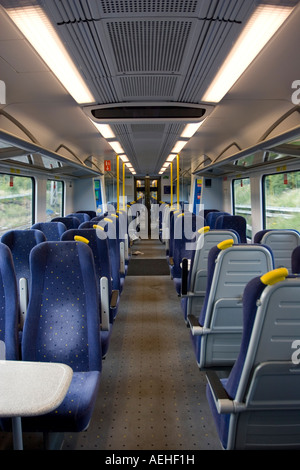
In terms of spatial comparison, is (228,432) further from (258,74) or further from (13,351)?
(258,74)

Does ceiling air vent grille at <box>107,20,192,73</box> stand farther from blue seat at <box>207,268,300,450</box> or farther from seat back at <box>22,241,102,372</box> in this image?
blue seat at <box>207,268,300,450</box>

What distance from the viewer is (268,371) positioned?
1.61m

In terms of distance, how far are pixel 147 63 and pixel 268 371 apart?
2409 millimetres

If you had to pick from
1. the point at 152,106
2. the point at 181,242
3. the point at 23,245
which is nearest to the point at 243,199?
the point at 181,242

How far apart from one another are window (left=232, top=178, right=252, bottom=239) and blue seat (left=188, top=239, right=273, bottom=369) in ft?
18.7

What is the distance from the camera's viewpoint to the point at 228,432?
1791 millimetres

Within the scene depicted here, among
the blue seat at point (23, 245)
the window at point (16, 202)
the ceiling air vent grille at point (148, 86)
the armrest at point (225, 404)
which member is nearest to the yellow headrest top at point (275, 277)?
the armrest at point (225, 404)

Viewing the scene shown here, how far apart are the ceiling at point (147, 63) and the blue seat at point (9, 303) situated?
4.77 feet

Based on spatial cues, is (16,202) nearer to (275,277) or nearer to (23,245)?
(23,245)

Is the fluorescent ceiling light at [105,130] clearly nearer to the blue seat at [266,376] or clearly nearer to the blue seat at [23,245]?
the blue seat at [23,245]

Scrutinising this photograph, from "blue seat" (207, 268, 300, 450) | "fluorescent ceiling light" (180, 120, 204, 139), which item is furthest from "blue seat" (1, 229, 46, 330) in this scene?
"fluorescent ceiling light" (180, 120, 204, 139)

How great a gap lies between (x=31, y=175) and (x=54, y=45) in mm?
5336

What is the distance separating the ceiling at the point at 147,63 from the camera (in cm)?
193

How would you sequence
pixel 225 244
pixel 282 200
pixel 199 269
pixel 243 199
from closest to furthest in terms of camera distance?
pixel 225 244
pixel 199 269
pixel 282 200
pixel 243 199
